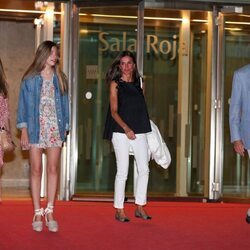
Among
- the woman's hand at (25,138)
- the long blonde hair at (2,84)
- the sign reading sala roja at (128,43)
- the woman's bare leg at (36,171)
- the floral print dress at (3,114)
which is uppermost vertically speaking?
the sign reading sala roja at (128,43)

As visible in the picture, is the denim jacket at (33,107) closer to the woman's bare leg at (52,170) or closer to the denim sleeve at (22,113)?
the denim sleeve at (22,113)

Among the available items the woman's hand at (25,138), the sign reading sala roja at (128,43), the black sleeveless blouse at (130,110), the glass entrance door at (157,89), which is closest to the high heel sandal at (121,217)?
the black sleeveless blouse at (130,110)

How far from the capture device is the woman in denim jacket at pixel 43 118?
256 inches

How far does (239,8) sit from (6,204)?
152 inches

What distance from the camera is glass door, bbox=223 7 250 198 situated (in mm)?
9812

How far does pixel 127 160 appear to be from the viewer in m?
7.25

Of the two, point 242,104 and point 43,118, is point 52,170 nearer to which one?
point 43,118

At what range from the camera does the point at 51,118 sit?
655cm

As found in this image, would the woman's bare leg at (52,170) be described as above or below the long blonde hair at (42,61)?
below

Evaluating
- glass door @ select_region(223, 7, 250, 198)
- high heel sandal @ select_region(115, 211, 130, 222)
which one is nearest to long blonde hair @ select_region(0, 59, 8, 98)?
high heel sandal @ select_region(115, 211, 130, 222)

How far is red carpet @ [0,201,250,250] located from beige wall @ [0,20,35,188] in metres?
3.70

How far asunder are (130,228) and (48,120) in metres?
1.24

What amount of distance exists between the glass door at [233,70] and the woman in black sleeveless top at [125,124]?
271 centimetres

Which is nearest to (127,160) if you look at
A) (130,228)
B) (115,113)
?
(115,113)
